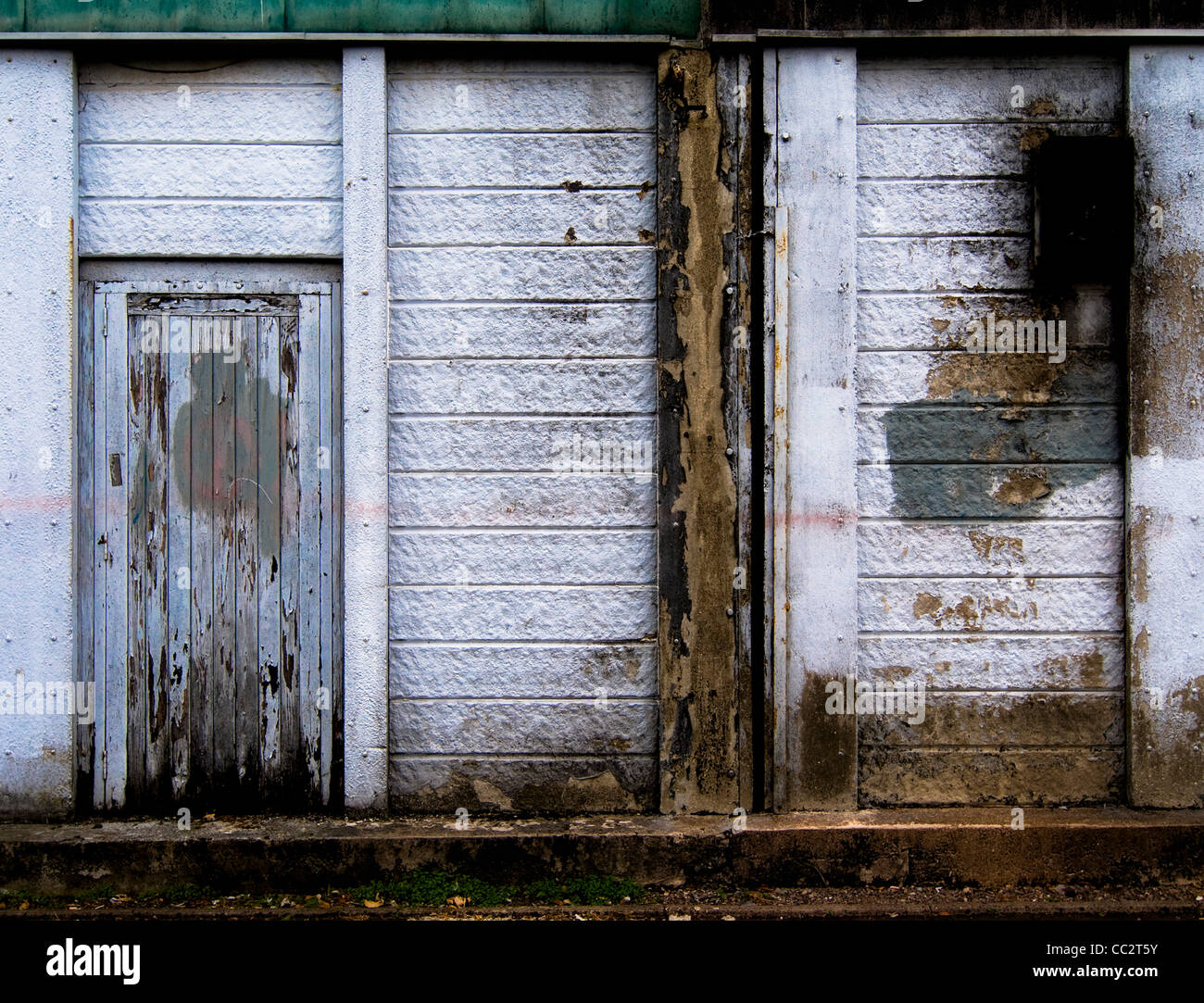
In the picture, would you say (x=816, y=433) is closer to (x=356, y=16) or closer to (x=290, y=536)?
(x=290, y=536)

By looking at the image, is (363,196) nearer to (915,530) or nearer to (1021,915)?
(915,530)

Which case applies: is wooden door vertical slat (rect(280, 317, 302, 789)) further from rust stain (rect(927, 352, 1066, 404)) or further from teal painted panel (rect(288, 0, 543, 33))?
rust stain (rect(927, 352, 1066, 404))

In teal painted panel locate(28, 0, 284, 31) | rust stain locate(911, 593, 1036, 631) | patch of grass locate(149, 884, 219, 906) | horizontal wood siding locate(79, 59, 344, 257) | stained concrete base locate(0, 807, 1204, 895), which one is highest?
teal painted panel locate(28, 0, 284, 31)

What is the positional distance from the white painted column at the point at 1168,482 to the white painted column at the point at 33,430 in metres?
4.98

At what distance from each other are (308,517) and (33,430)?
1310 mm

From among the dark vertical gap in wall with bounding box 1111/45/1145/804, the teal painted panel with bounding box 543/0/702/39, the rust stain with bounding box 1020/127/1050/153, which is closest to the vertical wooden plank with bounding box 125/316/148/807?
the teal painted panel with bounding box 543/0/702/39

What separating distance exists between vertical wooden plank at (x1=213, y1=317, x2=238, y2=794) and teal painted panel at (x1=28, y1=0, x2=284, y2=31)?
1.35 metres

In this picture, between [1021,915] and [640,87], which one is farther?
[640,87]

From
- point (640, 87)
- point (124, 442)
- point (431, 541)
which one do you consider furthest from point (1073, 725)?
point (124, 442)

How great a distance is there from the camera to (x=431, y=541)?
5297 millimetres

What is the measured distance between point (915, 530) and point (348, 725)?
283 cm

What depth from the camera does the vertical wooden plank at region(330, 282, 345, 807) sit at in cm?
529

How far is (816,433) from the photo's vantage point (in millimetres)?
5203

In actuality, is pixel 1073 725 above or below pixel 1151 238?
below
